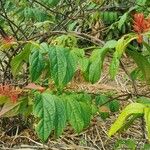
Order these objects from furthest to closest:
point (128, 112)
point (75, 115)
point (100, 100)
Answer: point (100, 100) < point (75, 115) < point (128, 112)

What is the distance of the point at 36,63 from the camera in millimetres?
1476

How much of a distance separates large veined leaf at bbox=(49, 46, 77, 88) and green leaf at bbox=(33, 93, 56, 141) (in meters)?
0.07

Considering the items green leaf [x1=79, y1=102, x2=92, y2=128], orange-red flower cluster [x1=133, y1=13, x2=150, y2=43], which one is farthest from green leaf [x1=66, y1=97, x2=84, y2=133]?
orange-red flower cluster [x1=133, y1=13, x2=150, y2=43]

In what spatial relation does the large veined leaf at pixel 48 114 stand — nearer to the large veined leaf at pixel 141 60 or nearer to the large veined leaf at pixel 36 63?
the large veined leaf at pixel 36 63

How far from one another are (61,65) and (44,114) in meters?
0.18

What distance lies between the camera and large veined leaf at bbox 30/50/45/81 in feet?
4.82

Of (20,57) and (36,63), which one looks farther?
(20,57)

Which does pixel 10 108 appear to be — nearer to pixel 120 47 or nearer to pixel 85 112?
pixel 85 112

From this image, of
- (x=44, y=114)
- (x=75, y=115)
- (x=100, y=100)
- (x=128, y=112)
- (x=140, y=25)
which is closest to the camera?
(x=128, y=112)

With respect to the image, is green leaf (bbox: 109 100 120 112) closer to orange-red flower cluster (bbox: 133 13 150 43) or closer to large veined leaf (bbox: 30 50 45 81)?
large veined leaf (bbox: 30 50 45 81)

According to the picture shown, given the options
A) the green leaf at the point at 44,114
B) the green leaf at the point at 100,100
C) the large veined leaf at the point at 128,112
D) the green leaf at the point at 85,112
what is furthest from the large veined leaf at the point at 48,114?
the green leaf at the point at 100,100

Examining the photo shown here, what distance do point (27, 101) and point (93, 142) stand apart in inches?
55.4

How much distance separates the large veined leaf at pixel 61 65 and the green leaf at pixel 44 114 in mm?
75

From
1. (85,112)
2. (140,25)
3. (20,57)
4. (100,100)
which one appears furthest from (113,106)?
(140,25)
